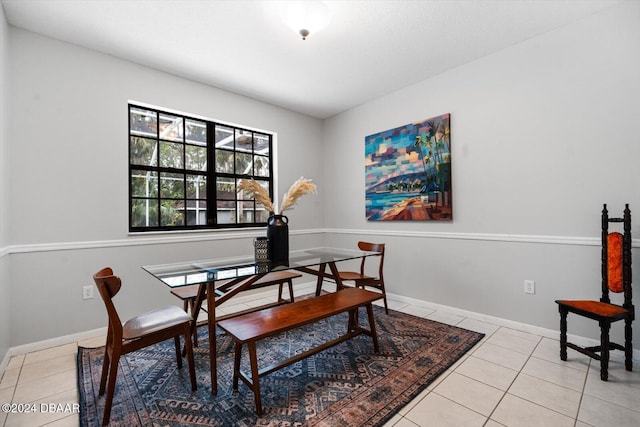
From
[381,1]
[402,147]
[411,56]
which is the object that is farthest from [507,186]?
[381,1]

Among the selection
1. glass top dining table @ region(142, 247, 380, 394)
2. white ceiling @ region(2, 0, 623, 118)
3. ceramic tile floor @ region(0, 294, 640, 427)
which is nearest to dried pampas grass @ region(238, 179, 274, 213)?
glass top dining table @ region(142, 247, 380, 394)

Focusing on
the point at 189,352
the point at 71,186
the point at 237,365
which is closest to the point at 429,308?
the point at 237,365

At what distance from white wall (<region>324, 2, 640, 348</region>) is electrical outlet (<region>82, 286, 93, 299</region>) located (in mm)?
3356

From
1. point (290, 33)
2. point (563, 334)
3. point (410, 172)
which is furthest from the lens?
point (410, 172)

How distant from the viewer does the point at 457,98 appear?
10.5ft

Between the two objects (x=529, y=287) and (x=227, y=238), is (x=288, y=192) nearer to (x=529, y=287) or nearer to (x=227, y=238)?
(x=227, y=238)

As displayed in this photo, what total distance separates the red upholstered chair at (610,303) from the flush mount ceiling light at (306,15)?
2.59 m

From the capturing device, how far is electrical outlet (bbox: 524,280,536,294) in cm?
270

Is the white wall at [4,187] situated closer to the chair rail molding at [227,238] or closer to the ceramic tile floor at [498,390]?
the chair rail molding at [227,238]

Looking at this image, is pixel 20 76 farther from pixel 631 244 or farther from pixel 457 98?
pixel 631 244

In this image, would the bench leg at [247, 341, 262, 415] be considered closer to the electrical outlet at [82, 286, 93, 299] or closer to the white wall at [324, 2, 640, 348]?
the electrical outlet at [82, 286, 93, 299]

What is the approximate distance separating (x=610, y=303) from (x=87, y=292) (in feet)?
14.6

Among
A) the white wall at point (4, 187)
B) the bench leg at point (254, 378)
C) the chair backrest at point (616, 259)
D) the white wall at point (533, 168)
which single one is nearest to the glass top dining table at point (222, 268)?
the bench leg at point (254, 378)

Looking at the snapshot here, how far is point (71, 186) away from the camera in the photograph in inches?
104
